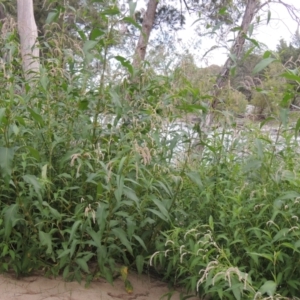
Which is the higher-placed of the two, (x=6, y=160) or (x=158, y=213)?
(x=6, y=160)

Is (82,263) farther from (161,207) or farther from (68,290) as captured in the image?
(161,207)

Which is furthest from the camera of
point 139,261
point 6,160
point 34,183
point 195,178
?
point 139,261

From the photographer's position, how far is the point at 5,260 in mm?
3340

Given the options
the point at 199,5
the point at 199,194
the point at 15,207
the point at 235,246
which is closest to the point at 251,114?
the point at 199,194

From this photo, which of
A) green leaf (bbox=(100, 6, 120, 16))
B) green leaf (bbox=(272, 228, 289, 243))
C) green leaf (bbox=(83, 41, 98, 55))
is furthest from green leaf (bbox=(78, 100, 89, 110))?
green leaf (bbox=(272, 228, 289, 243))

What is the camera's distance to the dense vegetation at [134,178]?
287 centimetres

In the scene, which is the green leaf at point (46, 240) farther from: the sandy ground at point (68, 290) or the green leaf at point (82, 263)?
the sandy ground at point (68, 290)

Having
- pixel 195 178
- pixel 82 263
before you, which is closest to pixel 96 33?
pixel 195 178

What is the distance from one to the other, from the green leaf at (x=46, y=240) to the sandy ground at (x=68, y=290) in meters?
0.36

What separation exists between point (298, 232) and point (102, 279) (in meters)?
1.46

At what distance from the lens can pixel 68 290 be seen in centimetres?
316

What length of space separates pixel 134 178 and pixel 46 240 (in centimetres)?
69

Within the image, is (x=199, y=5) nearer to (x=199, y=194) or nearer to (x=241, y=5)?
(x=241, y=5)

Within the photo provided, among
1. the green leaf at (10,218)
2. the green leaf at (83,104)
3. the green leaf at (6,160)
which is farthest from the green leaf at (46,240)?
the green leaf at (83,104)
